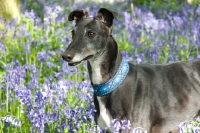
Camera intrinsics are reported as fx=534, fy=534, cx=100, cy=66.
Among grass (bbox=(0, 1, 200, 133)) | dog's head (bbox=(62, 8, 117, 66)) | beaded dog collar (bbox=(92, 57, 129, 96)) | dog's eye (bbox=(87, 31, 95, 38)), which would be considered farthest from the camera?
grass (bbox=(0, 1, 200, 133))

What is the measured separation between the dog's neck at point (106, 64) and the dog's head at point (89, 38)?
0.07m

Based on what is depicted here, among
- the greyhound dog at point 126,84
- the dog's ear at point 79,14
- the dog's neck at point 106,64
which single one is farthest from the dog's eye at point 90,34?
the dog's ear at point 79,14

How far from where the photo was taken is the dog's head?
4285 millimetres

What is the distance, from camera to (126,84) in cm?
460

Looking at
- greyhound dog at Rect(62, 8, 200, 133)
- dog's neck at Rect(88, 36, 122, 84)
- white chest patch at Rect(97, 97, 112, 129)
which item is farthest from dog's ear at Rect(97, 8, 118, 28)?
white chest patch at Rect(97, 97, 112, 129)

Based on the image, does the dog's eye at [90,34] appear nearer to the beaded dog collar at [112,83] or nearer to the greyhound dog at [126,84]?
the greyhound dog at [126,84]

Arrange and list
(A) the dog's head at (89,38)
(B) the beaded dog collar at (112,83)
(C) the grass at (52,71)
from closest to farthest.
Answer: (A) the dog's head at (89,38)
(B) the beaded dog collar at (112,83)
(C) the grass at (52,71)

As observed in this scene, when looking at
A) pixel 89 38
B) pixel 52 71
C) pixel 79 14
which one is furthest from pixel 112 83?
pixel 52 71

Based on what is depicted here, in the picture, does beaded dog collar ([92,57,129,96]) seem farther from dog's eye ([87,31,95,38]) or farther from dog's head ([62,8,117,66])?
dog's eye ([87,31,95,38])

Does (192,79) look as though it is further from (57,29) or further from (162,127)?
(57,29)

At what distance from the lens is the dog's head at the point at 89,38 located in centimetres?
429

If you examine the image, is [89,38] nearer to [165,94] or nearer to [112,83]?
[112,83]

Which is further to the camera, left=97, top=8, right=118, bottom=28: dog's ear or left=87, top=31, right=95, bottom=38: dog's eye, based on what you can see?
left=97, top=8, right=118, bottom=28: dog's ear

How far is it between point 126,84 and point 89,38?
0.54m
